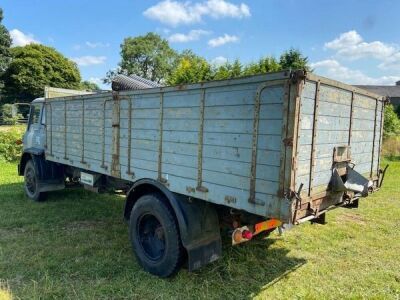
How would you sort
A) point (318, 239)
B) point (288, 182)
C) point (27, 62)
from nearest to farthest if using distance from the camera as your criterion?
point (288, 182), point (318, 239), point (27, 62)

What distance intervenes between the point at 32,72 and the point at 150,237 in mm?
43319

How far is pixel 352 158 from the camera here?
394 cm

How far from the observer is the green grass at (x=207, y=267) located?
3.73 meters

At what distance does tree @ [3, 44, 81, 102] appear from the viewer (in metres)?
40.7

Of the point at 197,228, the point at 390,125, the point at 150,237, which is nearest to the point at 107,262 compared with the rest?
the point at 150,237

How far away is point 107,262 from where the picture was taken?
4395 millimetres

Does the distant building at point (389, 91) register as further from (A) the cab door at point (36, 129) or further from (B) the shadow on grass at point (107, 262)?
(B) the shadow on grass at point (107, 262)

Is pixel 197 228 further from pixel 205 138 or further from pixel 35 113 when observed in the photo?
pixel 35 113

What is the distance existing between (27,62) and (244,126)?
146 feet

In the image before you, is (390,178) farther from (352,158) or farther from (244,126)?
(244,126)

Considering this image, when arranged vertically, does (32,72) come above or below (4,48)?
below

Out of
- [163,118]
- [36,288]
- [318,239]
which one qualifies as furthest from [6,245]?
[318,239]

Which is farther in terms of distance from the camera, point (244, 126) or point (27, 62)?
point (27, 62)

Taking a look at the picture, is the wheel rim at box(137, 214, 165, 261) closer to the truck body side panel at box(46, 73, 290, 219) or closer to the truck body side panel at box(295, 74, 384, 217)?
the truck body side panel at box(46, 73, 290, 219)
